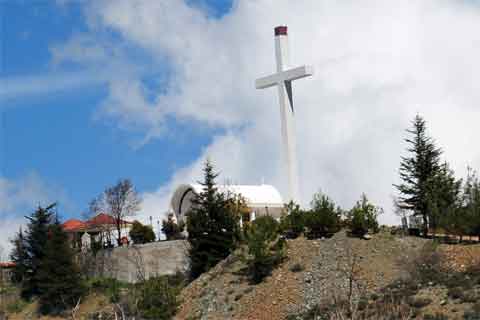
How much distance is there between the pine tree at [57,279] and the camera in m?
41.9

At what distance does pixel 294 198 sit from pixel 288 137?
2.96m

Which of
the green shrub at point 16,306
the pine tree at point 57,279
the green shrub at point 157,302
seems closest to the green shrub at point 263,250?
the green shrub at point 157,302

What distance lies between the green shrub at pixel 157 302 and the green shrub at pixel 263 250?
11.0 ft

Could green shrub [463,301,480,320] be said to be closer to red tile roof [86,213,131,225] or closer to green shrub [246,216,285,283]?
green shrub [246,216,285,283]

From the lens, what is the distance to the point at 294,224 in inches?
1471

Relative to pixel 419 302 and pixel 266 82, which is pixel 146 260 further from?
pixel 419 302

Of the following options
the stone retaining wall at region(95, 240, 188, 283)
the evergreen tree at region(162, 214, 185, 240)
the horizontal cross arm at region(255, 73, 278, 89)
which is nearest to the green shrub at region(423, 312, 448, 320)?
the stone retaining wall at region(95, 240, 188, 283)

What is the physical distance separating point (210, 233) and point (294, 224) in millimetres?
3831

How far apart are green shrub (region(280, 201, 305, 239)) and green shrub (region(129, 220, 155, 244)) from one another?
12037 millimetres

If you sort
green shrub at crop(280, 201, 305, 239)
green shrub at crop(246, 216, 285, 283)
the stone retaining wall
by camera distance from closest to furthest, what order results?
green shrub at crop(246, 216, 285, 283), green shrub at crop(280, 201, 305, 239), the stone retaining wall

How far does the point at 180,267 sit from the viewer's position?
1657 inches

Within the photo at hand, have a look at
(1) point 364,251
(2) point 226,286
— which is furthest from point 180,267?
(1) point 364,251

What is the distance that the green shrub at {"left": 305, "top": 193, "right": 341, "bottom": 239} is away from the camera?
119 feet

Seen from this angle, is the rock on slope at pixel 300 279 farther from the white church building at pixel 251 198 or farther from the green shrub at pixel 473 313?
the white church building at pixel 251 198
